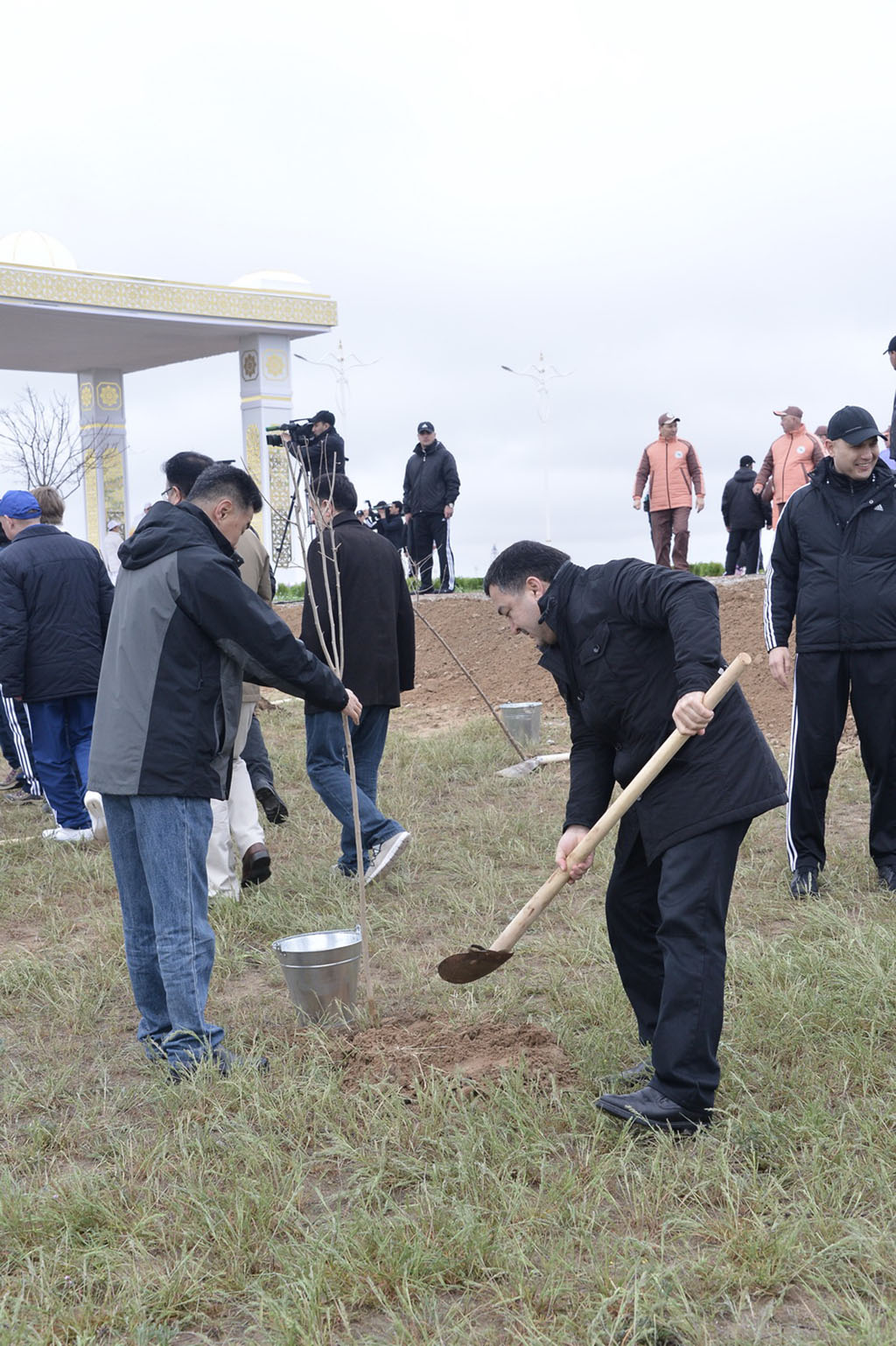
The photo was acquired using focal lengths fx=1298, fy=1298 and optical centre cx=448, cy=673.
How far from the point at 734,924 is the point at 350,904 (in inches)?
66.2

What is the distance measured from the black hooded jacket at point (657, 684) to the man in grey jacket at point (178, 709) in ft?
3.25

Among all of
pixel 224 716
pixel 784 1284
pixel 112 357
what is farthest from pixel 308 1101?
pixel 112 357

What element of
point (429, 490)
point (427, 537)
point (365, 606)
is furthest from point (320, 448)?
point (427, 537)

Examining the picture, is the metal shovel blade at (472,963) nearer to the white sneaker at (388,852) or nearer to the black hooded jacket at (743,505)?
the white sneaker at (388,852)

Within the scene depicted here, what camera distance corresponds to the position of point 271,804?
24.8 feet

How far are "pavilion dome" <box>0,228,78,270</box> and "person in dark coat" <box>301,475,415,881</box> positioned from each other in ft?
71.5

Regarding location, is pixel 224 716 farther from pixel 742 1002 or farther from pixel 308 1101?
pixel 742 1002

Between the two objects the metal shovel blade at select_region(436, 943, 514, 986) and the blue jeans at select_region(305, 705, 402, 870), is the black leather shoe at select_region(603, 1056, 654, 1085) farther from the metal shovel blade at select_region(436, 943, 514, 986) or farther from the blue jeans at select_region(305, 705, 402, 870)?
the blue jeans at select_region(305, 705, 402, 870)

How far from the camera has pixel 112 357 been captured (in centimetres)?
2633

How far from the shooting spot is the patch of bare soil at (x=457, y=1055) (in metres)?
3.80

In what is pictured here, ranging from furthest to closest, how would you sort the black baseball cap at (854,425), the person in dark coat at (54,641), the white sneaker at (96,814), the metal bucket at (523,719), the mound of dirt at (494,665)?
1. the mound of dirt at (494,665)
2. the metal bucket at (523,719)
3. the person in dark coat at (54,641)
4. the white sneaker at (96,814)
5. the black baseball cap at (854,425)

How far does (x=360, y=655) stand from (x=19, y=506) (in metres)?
2.71

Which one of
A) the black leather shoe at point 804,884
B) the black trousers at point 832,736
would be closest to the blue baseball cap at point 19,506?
the black trousers at point 832,736

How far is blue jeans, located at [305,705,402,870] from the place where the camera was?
5895 millimetres
